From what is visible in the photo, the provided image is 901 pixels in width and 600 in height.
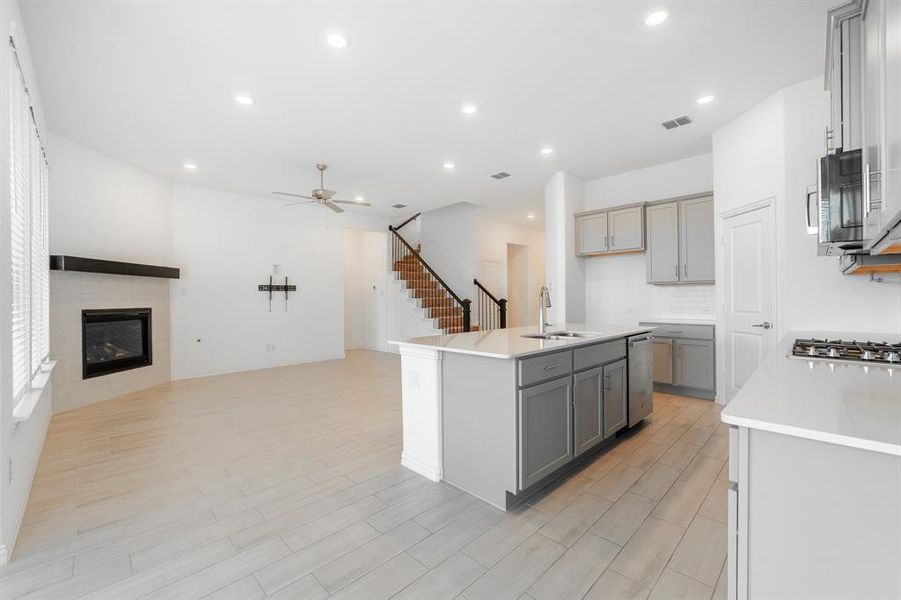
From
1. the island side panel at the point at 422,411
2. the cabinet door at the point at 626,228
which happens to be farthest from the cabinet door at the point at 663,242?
the island side panel at the point at 422,411

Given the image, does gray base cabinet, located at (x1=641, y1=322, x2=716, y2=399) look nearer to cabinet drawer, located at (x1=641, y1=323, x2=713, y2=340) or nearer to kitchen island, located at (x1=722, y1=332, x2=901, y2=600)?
cabinet drawer, located at (x1=641, y1=323, x2=713, y2=340)

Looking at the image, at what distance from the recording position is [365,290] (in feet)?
32.4

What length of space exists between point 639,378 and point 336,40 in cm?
370

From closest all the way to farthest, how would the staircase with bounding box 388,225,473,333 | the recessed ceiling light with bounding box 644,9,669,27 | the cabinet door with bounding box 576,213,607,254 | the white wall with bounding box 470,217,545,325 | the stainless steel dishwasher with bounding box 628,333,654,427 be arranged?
the recessed ceiling light with bounding box 644,9,669,27, the stainless steel dishwasher with bounding box 628,333,654,427, the cabinet door with bounding box 576,213,607,254, the staircase with bounding box 388,225,473,333, the white wall with bounding box 470,217,545,325

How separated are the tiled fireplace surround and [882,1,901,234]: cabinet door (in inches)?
256

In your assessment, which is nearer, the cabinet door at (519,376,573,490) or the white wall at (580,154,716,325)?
the cabinet door at (519,376,573,490)

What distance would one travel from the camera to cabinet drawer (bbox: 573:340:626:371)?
2.73 metres

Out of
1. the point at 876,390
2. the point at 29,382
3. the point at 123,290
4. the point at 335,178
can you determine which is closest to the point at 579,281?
the point at 335,178

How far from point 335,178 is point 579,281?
4.12 meters

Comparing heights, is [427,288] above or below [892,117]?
below

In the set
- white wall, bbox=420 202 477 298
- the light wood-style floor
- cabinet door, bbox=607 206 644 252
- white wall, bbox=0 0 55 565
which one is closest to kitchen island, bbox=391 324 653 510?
the light wood-style floor

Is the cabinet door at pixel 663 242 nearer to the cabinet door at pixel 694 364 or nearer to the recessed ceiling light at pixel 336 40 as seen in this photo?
the cabinet door at pixel 694 364

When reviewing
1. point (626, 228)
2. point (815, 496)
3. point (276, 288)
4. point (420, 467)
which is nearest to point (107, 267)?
point (276, 288)

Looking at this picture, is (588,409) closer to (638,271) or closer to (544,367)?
(544,367)
